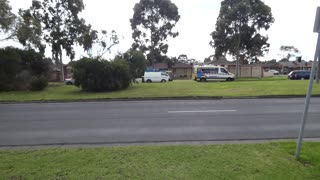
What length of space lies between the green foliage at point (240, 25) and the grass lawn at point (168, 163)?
51165 millimetres

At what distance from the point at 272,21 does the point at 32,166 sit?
57.2 metres

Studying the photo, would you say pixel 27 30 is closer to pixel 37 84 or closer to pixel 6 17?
pixel 6 17

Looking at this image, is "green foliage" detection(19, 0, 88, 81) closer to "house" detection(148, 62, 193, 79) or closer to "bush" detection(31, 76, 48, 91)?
"bush" detection(31, 76, 48, 91)

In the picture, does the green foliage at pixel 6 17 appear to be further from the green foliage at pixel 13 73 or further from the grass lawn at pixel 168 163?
the grass lawn at pixel 168 163

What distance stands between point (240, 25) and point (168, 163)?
5369cm

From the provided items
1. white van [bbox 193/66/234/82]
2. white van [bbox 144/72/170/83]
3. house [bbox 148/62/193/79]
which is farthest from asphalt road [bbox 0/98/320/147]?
house [bbox 148/62/193/79]

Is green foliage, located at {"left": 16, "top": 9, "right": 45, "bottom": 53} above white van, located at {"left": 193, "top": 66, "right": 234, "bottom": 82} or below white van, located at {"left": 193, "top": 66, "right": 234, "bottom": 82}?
above

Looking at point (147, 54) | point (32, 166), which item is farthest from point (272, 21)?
point (32, 166)

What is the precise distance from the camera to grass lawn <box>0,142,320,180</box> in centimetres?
478

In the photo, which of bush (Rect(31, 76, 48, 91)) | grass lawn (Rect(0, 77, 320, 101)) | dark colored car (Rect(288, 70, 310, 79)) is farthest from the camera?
dark colored car (Rect(288, 70, 310, 79))

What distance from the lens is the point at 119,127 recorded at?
9336 mm

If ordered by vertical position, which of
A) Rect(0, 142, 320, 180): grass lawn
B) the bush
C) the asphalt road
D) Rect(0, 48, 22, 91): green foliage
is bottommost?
the asphalt road

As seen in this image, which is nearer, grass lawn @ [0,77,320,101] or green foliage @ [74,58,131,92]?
grass lawn @ [0,77,320,101]

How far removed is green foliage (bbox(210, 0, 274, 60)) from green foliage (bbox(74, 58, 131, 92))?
34494mm
